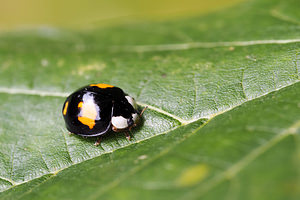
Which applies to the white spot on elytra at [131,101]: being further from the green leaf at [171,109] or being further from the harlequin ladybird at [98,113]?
the green leaf at [171,109]

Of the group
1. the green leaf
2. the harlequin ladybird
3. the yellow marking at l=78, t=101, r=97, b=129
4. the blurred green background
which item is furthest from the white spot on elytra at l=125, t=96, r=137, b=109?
the blurred green background

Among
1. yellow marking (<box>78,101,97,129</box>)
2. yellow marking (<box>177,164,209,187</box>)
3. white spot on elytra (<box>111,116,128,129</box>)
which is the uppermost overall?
yellow marking (<box>177,164,209,187</box>)

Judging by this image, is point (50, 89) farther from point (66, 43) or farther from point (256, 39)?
point (256, 39)

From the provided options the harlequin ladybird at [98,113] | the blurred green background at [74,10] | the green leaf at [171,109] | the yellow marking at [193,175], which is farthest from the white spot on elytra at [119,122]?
the blurred green background at [74,10]

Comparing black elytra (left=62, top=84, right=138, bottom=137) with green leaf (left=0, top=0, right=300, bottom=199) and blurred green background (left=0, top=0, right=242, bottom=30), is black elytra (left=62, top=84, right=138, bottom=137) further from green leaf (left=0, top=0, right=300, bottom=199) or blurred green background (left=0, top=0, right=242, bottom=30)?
blurred green background (left=0, top=0, right=242, bottom=30)

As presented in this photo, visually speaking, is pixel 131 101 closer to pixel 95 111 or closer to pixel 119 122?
pixel 119 122

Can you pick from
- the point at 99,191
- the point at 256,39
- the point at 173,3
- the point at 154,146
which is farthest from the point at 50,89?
the point at 173,3
